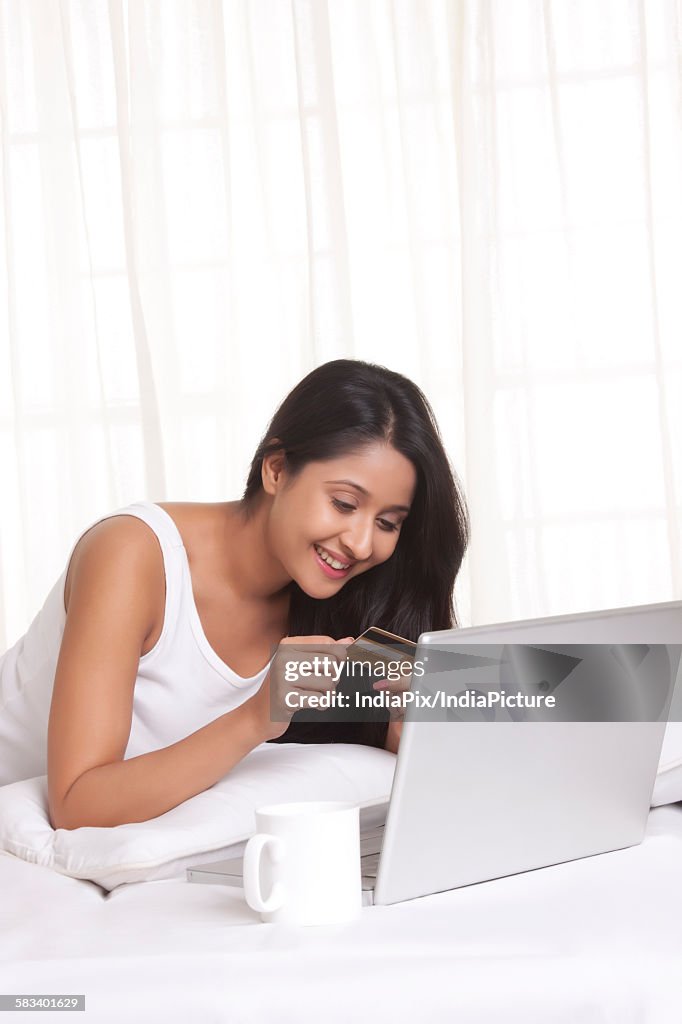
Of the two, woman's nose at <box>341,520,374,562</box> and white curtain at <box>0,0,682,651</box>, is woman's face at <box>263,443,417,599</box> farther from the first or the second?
white curtain at <box>0,0,682,651</box>

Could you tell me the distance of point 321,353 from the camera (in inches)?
102

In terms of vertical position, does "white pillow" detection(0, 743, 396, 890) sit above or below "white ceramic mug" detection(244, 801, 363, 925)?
below

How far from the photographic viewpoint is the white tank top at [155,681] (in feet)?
4.76

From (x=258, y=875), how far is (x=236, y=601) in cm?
88

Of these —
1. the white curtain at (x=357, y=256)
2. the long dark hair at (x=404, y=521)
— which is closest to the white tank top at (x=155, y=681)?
the long dark hair at (x=404, y=521)

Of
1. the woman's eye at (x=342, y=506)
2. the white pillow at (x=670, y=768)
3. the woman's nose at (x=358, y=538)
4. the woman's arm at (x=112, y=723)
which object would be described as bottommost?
the white pillow at (x=670, y=768)

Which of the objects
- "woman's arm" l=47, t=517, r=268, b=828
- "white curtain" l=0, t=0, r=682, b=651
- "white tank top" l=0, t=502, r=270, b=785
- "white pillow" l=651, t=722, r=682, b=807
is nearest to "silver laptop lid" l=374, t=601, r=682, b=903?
"white pillow" l=651, t=722, r=682, b=807

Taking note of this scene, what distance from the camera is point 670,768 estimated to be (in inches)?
46.0

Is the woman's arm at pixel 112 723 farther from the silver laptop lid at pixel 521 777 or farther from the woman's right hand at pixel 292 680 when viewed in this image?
the silver laptop lid at pixel 521 777

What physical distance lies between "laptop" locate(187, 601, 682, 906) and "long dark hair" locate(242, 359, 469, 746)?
0.55 metres

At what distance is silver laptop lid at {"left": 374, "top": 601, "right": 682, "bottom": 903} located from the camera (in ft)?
2.57

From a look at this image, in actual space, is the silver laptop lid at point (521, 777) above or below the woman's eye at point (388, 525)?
below

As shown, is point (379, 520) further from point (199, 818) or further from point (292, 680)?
point (199, 818)

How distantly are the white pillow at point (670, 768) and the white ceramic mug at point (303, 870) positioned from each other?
1.75ft
